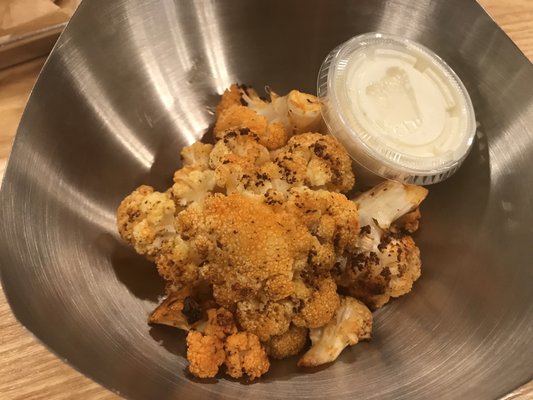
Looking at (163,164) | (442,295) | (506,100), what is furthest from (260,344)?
(506,100)

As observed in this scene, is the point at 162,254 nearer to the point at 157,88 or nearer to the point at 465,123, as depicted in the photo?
the point at 157,88

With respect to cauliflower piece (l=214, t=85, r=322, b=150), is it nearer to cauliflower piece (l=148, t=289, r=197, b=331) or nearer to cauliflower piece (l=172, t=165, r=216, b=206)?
cauliflower piece (l=172, t=165, r=216, b=206)

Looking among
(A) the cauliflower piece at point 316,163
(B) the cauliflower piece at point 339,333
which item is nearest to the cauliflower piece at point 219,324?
(B) the cauliflower piece at point 339,333

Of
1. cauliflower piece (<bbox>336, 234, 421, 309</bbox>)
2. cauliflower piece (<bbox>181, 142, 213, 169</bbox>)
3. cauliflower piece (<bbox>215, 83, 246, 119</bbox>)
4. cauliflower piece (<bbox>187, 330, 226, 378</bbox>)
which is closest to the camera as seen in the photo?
cauliflower piece (<bbox>187, 330, 226, 378</bbox>)

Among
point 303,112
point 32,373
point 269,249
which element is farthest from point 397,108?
point 32,373

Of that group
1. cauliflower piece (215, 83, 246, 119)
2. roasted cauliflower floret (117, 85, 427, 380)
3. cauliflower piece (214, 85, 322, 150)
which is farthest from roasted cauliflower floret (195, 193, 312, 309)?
cauliflower piece (215, 83, 246, 119)

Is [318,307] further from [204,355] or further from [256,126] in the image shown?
[256,126]
